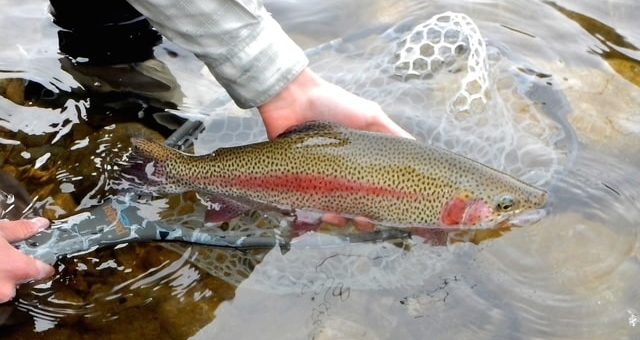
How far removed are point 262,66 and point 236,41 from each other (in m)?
0.17

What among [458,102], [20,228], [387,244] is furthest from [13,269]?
[458,102]

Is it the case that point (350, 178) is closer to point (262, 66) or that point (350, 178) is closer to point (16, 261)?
point (262, 66)

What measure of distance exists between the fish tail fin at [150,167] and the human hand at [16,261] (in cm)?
47

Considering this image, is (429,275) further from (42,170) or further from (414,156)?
(42,170)

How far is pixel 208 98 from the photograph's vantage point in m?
4.64

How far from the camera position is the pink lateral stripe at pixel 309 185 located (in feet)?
11.4

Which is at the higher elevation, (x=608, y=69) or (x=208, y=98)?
(x=608, y=69)

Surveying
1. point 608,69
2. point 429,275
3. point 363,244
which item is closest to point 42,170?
point 363,244

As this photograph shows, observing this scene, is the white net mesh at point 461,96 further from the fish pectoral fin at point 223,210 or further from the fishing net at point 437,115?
the fish pectoral fin at point 223,210

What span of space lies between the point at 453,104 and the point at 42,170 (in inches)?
89.5

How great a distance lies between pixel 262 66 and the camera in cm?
335

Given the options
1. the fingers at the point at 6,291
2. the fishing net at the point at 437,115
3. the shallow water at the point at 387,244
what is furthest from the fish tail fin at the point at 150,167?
the fingers at the point at 6,291

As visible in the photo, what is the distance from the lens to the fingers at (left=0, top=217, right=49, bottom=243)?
331cm

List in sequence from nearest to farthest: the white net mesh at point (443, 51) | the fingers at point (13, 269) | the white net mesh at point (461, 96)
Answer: the fingers at point (13, 269), the white net mesh at point (461, 96), the white net mesh at point (443, 51)
